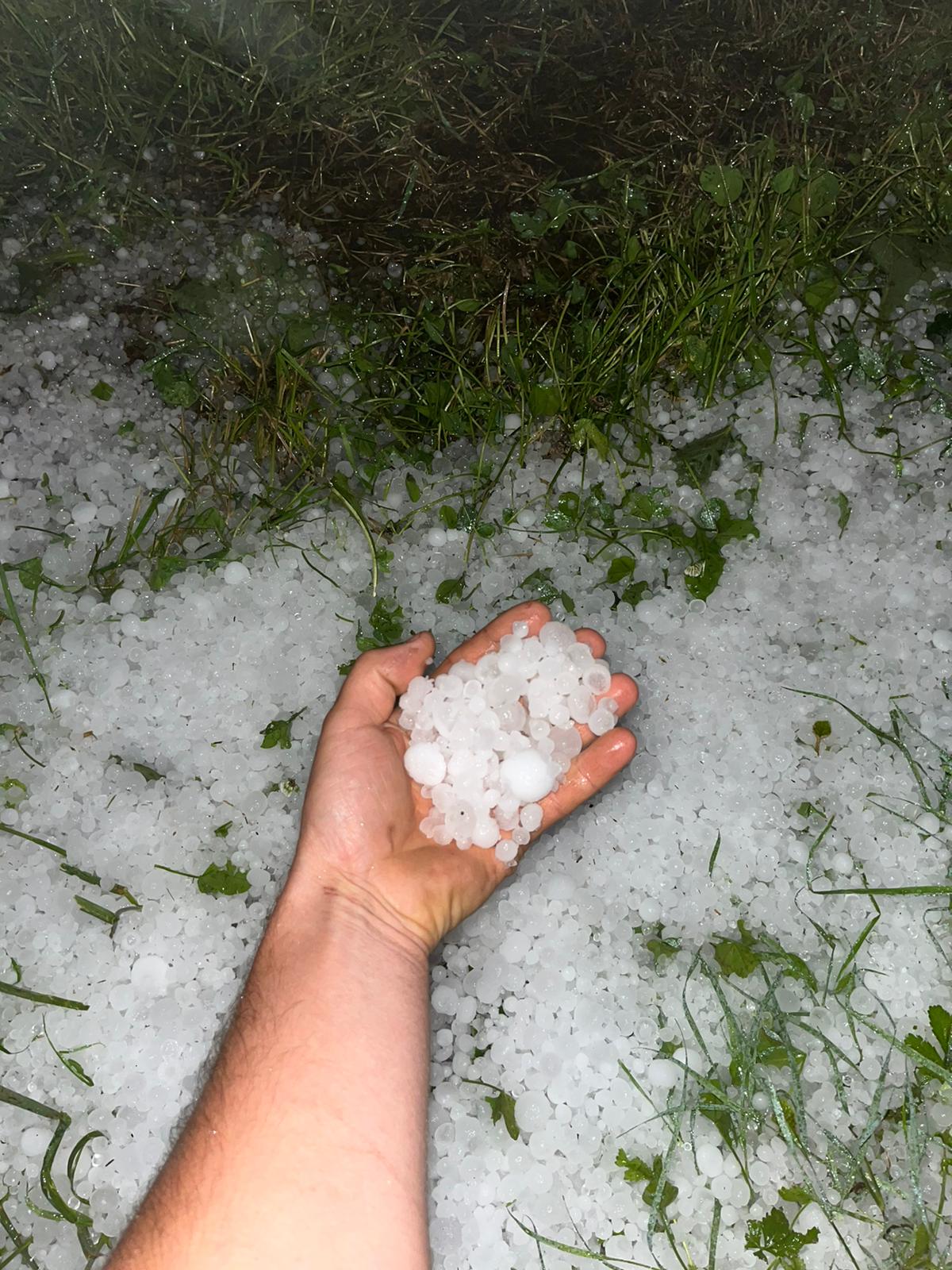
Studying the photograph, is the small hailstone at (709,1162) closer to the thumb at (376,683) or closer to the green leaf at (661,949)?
the green leaf at (661,949)

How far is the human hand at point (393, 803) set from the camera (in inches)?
76.8

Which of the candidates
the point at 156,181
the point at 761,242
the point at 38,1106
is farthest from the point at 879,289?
the point at 38,1106

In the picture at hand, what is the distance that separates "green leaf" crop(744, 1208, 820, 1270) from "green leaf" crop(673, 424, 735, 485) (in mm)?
1627

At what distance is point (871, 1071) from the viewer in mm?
1953

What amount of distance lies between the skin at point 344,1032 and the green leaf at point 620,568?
18 cm

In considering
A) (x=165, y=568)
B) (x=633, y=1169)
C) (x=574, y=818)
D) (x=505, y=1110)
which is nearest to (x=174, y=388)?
(x=165, y=568)

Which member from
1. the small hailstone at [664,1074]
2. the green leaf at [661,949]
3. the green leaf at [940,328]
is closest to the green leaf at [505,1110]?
the small hailstone at [664,1074]

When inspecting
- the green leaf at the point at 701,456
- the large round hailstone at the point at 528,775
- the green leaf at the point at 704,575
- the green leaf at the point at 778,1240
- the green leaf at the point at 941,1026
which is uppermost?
the green leaf at the point at 701,456

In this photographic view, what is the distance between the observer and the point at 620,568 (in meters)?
2.22

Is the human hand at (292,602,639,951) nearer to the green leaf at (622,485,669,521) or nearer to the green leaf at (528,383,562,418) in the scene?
the green leaf at (622,485,669,521)

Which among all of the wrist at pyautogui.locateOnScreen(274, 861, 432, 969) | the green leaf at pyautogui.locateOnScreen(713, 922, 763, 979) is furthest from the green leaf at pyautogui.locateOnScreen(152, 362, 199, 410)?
the green leaf at pyautogui.locateOnScreen(713, 922, 763, 979)

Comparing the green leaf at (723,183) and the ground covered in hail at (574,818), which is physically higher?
the green leaf at (723,183)

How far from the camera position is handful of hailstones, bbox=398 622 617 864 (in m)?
1.97

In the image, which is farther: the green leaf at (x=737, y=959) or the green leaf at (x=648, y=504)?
the green leaf at (x=648, y=504)
